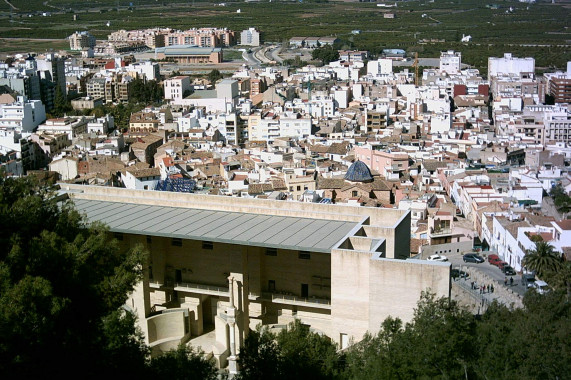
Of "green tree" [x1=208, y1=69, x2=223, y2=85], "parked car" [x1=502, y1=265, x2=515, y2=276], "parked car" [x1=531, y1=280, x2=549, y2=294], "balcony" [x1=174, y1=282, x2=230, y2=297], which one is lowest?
"parked car" [x1=502, y1=265, x2=515, y2=276]

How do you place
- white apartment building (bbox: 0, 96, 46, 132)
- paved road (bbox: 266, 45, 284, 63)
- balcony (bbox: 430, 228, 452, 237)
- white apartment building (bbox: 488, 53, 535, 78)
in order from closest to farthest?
balcony (bbox: 430, 228, 452, 237) < white apartment building (bbox: 0, 96, 46, 132) < white apartment building (bbox: 488, 53, 535, 78) < paved road (bbox: 266, 45, 284, 63)

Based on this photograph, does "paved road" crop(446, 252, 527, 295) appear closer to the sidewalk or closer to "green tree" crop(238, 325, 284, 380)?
the sidewalk

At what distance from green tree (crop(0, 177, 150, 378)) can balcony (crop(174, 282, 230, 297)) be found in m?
2.09

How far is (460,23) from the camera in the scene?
58719 mm

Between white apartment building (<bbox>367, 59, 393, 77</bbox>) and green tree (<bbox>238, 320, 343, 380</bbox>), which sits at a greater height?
white apartment building (<bbox>367, 59, 393, 77</bbox>)

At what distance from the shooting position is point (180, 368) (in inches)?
222

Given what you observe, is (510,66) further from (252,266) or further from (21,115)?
(252,266)

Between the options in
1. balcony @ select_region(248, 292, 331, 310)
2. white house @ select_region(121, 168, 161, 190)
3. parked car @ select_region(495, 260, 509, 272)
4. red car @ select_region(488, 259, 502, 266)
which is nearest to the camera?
balcony @ select_region(248, 292, 331, 310)

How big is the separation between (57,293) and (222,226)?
265 centimetres

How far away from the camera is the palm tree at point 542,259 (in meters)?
10.8

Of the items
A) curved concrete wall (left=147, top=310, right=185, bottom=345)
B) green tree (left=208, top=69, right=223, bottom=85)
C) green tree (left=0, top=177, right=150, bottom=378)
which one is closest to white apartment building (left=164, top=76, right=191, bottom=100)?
green tree (left=208, top=69, right=223, bottom=85)

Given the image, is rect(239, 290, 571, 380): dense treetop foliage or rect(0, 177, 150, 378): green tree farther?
rect(239, 290, 571, 380): dense treetop foliage

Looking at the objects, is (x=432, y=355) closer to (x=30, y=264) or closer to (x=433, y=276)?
(x=433, y=276)

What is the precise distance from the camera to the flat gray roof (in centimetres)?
707
